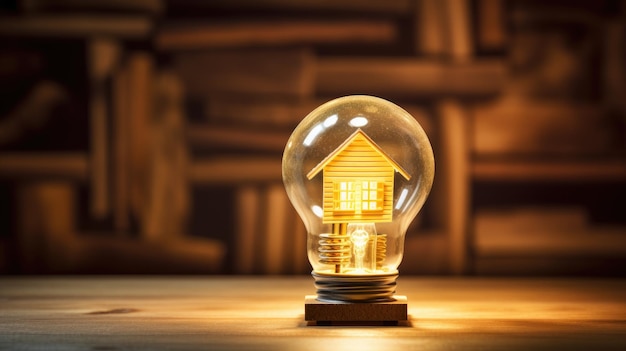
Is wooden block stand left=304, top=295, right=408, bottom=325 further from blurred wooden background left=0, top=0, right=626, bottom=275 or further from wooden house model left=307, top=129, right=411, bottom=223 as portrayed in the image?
blurred wooden background left=0, top=0, right=626, bottom=275

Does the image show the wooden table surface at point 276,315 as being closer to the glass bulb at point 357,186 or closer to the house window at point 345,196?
the glass bulb at point 357,186

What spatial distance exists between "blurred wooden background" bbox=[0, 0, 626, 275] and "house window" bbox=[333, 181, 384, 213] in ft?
3.96

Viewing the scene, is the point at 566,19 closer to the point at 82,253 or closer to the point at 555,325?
the point at 555,325

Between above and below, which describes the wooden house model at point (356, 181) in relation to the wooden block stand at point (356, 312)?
above

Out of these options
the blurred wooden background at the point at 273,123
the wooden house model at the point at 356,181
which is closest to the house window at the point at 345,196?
the wooden house model at the point at 356,181

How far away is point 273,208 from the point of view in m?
3.73

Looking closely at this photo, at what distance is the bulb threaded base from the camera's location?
250 centimetres

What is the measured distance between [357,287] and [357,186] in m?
0.29

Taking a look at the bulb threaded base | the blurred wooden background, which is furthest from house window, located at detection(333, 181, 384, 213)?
the blurred wooden background

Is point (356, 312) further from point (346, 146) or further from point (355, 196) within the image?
point (346, 146)

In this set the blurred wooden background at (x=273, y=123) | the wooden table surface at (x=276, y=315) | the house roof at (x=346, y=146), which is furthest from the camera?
the blurred wooden background at (x=273, y=123)

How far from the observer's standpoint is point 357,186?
2523mm

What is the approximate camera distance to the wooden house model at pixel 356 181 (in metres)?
2.51

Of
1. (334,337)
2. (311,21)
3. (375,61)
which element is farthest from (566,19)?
(334,337)
